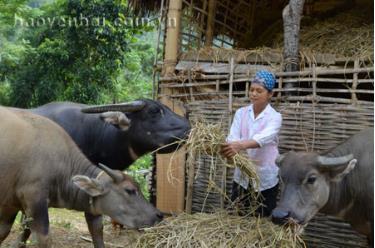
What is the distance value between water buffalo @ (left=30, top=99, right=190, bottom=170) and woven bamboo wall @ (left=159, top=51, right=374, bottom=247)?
49 cm

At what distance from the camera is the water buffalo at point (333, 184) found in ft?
14.1

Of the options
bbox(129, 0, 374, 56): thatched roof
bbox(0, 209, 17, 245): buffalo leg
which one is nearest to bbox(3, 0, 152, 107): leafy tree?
bbox(129, 0, 374, 56): thatched roof

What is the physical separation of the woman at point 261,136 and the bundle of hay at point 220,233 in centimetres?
29

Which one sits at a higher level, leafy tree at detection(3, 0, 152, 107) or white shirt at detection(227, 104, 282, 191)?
leafy tree at detection(3, 0, 152, 107)

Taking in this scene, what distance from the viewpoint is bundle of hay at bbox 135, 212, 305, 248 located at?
172 inches

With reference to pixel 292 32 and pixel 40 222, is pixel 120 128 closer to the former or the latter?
pixel 40 222

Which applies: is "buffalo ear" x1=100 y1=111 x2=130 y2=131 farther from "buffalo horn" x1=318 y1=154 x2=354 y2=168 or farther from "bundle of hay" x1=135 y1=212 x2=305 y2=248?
"buffalo horn" x1=318 y1=154 x2=354 y2=168

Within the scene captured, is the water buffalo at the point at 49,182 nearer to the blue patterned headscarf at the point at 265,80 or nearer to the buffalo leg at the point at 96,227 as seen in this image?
the buffalo leg at the point at 96,227

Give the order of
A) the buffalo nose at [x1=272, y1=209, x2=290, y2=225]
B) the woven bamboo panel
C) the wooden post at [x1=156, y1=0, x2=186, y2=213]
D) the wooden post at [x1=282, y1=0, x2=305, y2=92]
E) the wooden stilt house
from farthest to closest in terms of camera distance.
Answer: the wooden post at [x1=156, y1=0, x2=186, y2=213]
the wooden post at [x1=282, y1=0, x2=305, y2=92]
the wooden stilt house
the woven bamboo panel
the buffalo nose at [x1=272, y1=209, x2=290, y2=225]

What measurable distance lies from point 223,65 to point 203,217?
7.06 feet

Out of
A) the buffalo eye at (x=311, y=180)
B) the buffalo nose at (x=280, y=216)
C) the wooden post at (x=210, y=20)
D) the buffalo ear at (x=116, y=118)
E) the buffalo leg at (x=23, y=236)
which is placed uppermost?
the wooden post at (x=210, y=20)

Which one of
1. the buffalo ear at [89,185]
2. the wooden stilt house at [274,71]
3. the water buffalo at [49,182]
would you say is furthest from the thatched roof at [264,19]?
the buffalo ear at [89,185]

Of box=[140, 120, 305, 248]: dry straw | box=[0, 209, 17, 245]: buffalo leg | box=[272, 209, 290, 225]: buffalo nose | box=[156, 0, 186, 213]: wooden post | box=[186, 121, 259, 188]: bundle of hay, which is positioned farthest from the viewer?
box=[156, 0, 186, 213]: wooden post

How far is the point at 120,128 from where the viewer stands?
19.0 ft
